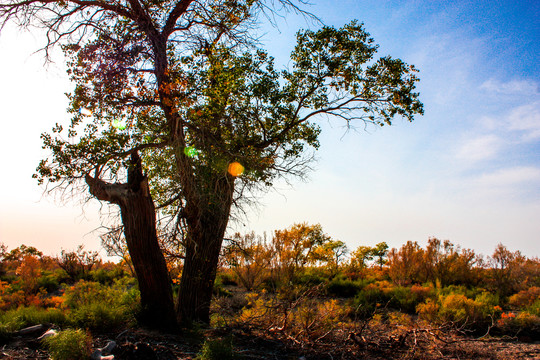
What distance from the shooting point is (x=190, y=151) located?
6484mm

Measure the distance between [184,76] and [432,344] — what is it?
6283mm

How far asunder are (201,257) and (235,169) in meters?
1.93

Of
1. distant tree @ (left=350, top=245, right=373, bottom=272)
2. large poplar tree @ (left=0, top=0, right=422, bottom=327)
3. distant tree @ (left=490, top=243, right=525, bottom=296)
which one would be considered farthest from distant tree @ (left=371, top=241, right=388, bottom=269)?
large poplar tree @ (left=0, top=0, right=422, bottom=327)

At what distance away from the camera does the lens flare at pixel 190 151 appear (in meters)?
6.28

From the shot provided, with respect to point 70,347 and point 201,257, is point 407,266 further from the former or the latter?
point 70,347

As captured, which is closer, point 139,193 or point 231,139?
point 139,193

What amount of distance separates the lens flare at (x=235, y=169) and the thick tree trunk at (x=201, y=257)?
0.20m

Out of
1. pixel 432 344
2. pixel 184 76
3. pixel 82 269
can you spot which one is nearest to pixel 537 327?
pixel 432 344

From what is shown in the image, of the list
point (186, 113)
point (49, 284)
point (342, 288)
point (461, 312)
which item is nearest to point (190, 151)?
point (186, 113)

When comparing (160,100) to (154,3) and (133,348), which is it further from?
(133,348)

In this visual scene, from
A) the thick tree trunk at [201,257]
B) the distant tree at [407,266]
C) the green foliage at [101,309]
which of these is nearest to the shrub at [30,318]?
the green foliage at [101,309]

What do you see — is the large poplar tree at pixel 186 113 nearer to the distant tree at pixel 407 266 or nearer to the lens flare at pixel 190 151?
the lens flare at pixel 190 151

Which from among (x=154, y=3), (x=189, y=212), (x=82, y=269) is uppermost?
(x=154, y=3)

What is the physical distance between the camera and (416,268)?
17297 millimetres
